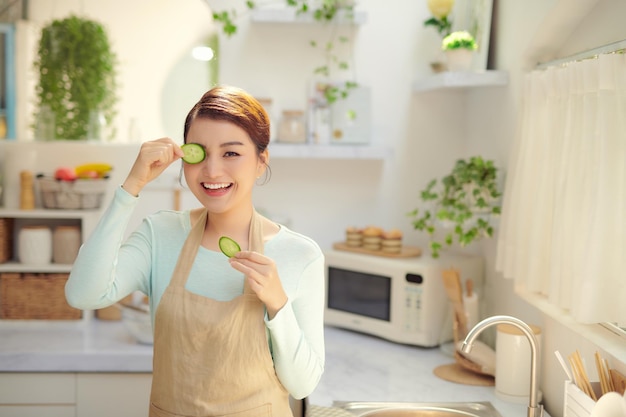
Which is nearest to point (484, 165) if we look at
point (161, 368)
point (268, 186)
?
point (268, 186)

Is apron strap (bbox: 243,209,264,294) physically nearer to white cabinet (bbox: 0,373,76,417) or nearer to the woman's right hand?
the woman's right hand

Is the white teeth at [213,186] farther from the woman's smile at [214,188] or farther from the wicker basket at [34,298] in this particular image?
the wicker basket at [34,298]

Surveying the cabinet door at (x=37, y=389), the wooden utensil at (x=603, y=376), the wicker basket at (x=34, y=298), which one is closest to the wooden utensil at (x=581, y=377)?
the wooden utensil at (x=603, y=376)

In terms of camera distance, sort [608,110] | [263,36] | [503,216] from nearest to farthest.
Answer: [608,110], [503,216], [263,36]

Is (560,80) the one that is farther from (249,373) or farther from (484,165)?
(249,373)

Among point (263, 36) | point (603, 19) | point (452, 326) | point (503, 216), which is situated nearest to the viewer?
point (603, 19)

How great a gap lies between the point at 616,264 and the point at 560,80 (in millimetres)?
545

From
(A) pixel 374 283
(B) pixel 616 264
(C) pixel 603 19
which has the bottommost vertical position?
(A) pixel 374 283

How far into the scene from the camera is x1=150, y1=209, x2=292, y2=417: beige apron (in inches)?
59.8

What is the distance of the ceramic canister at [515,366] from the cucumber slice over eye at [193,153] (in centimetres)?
125

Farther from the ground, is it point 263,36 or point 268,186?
point 263,36

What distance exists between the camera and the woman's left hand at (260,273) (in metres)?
1.40

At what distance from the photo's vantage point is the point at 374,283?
292 centimetres

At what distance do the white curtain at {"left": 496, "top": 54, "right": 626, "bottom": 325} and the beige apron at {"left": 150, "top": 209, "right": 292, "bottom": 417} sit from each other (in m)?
0.85
